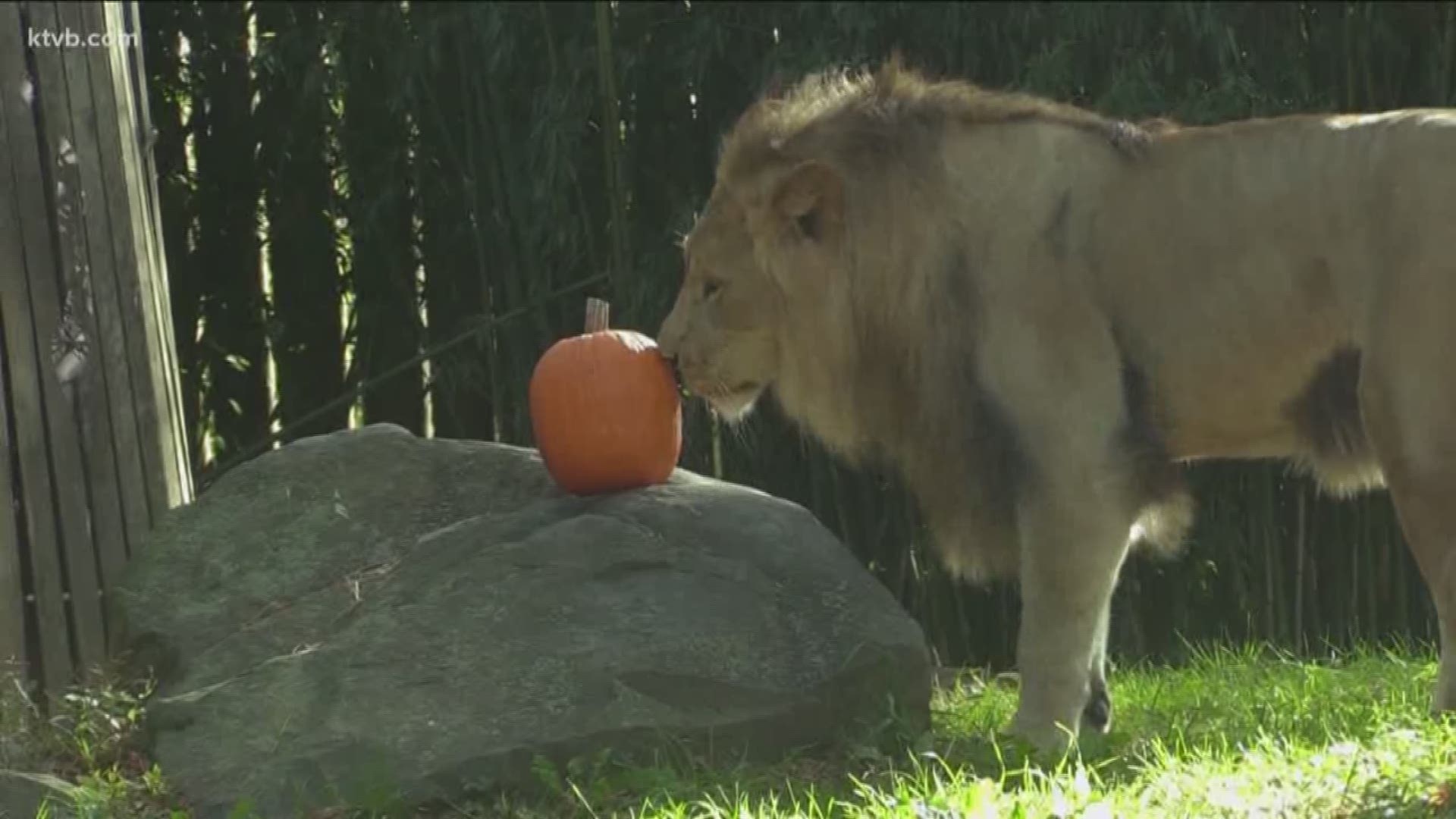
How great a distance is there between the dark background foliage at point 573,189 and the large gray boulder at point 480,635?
187cm

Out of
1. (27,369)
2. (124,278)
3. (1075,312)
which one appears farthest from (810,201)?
(27,369)

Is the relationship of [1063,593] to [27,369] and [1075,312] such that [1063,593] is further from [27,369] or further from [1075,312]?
[27,369]

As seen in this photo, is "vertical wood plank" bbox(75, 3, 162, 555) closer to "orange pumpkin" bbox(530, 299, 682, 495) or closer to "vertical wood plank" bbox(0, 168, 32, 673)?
"vertical wood plank" bbox(0, 168, 32, 673)

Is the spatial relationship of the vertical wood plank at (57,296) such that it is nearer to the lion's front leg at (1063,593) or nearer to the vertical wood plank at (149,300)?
the vertical wood plank at (149,300)

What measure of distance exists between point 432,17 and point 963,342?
3575 millimetres

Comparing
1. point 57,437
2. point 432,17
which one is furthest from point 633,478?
point 432,17

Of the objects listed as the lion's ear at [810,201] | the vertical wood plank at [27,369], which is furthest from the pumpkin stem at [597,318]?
the vertical wood plank at [27,369]

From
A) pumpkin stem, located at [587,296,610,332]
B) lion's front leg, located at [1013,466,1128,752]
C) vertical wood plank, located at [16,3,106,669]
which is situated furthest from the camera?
vertical wood plank, located at [16,3,106,669]

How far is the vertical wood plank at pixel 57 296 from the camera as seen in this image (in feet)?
19.4

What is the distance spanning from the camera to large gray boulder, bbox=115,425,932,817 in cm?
471

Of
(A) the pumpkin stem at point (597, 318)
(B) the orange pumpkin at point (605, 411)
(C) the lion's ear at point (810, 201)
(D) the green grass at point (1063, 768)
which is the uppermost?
(C) the lion's ear at point (810, 201)

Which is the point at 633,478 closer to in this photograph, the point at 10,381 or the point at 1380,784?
the point at 10,381

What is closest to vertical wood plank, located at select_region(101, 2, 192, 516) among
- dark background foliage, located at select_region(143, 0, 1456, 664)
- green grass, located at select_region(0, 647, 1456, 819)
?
green grass, located at select_region(0, 647, 1456, 819)

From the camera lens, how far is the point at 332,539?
5.77 meters
